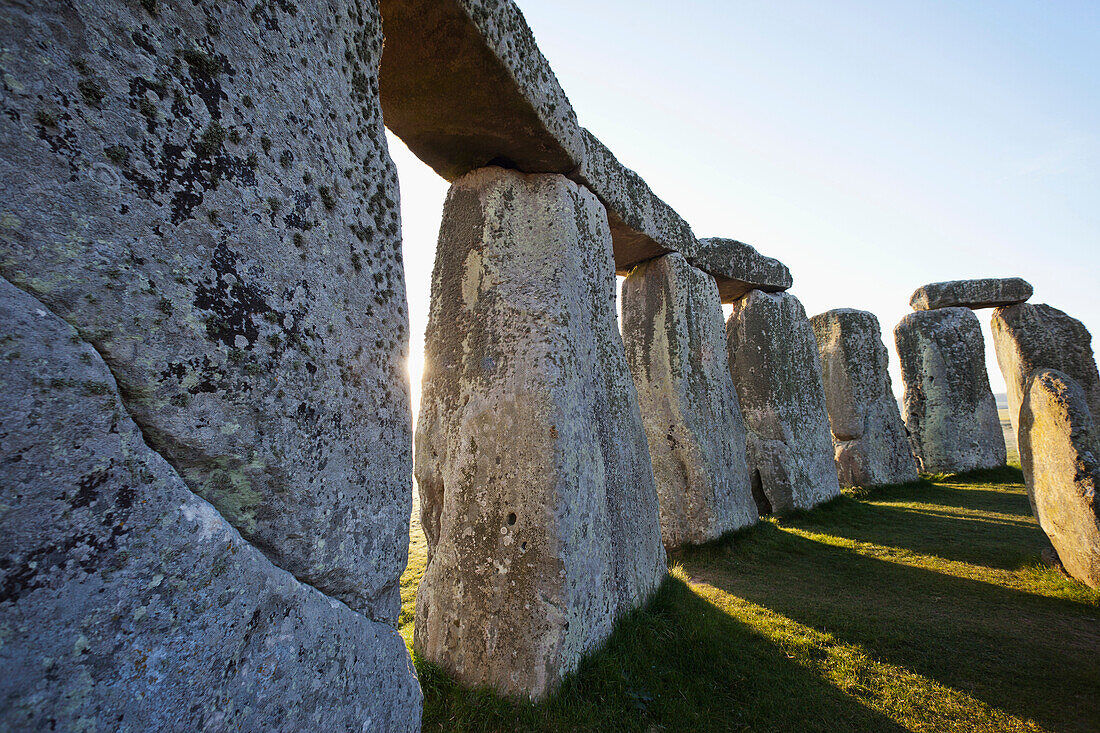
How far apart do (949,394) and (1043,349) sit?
5.68 m

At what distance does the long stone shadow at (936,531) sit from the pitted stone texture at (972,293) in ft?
9.45

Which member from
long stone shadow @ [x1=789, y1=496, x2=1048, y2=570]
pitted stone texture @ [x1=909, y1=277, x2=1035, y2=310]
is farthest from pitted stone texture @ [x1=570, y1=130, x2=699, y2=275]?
pitted stone texture @ [x1=909, y1=277, x2=1035, y2=310]

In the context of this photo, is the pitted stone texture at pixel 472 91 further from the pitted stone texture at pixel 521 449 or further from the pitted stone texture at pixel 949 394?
the pitted stone texture at pixel 949 394

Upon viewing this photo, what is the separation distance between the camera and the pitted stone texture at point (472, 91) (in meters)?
2.12

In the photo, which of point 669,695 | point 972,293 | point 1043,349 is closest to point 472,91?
point 669,695

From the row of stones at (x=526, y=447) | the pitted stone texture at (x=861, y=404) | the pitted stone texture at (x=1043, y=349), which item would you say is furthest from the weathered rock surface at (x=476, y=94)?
the pitted stone texture at (x=861, y=404)

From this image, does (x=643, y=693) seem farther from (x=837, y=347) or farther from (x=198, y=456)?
(x=837, y=347)

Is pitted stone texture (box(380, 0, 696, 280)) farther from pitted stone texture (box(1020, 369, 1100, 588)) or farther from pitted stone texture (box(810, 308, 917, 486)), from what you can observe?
pitted stone texture (box(810, 308, 917, 486))

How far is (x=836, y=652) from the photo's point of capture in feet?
9.92

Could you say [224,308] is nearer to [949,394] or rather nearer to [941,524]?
[941,524]

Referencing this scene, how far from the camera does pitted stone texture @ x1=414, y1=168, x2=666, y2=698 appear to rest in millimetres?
2482

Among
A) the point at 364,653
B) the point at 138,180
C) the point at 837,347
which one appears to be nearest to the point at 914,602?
the point at 364,653

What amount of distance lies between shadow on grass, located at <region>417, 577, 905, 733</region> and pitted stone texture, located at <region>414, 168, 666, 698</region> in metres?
0.10

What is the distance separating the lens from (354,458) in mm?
1267
